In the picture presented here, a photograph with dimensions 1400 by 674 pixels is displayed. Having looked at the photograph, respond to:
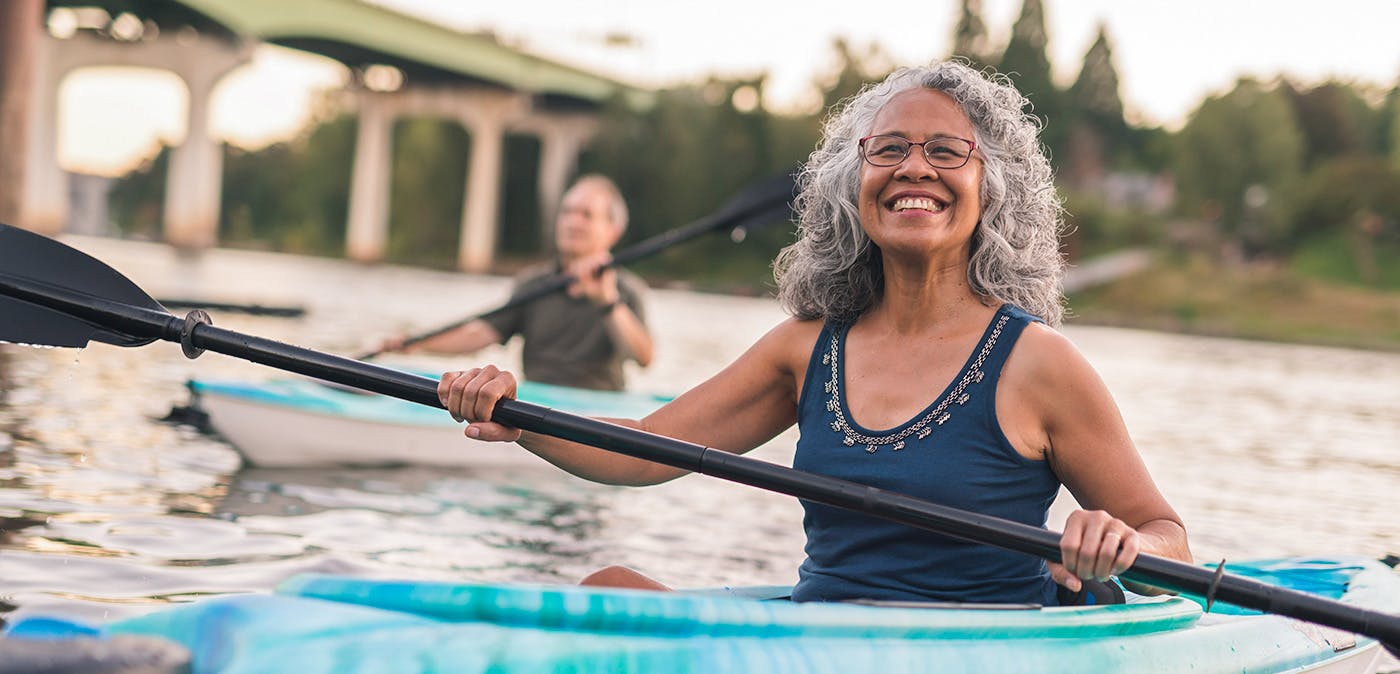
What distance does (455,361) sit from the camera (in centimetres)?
1302

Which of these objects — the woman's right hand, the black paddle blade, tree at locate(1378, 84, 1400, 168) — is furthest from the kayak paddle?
tree at locate(1378, 84, 1400, 168)

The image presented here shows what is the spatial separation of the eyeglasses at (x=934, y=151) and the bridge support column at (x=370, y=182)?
1945 inches

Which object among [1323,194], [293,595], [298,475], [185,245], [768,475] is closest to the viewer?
[293,595]

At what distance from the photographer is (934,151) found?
272cm

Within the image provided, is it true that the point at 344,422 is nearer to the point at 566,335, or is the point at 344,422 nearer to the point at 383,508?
the point at 383,508

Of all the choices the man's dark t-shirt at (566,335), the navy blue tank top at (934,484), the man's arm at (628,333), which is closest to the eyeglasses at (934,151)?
the navy blue tank top at (934,484)

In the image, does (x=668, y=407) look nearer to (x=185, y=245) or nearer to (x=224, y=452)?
(x=224, y=452)

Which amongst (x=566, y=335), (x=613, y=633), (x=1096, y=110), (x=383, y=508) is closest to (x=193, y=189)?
(x=566, y=335)

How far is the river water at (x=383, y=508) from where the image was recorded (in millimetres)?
4859

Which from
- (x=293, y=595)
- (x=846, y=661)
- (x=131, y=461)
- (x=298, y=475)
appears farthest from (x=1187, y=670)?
(x=131, y=461)

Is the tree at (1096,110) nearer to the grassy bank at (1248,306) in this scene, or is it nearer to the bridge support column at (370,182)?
the grassy bank at (1248,306)

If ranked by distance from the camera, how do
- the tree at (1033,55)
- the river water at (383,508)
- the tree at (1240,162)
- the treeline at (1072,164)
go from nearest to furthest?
1. the river water at (383,508)
2. the treeline at (1072,164)
3. the tree at (1240,162)
4. the tree at (1033,55)

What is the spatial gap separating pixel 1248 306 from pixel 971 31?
20261mm

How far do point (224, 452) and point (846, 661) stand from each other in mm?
5622
